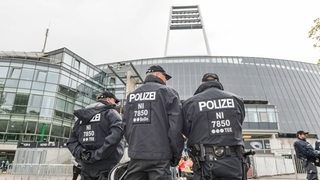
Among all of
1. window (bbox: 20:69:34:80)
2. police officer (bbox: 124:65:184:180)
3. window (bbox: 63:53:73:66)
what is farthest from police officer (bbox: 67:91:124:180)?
window (bbox: 63:53:73:66)

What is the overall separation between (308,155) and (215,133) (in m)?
4.08

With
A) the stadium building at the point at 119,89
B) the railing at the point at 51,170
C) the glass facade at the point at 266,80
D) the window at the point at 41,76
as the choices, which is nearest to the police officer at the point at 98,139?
the railing at the point at 51,170

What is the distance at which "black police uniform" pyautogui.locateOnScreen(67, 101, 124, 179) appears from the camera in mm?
3363

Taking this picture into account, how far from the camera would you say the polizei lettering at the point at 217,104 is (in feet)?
9.34

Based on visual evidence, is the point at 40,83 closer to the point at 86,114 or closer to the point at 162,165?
the point at 86,114

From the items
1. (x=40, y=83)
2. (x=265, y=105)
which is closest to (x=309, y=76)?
(x=265, y=105)

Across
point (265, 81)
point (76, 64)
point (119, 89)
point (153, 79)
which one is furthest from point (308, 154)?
point (265, 81)

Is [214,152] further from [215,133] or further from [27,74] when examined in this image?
[27,74]

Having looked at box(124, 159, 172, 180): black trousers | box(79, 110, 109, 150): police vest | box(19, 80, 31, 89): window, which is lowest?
box(124, 159, 172, 180): black trousers

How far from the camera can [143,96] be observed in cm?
295

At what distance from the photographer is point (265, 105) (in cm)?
3559

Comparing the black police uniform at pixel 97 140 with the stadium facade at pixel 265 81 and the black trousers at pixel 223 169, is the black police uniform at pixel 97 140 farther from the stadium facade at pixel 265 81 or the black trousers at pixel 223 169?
the stadium facade at pixel 265 81

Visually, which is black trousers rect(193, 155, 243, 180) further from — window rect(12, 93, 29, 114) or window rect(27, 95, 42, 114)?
window rect(12, 93, 29, 114)

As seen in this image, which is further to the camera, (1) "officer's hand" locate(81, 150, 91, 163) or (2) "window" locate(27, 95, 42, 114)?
(2) "window" locate(27, 95, 42, 114)
